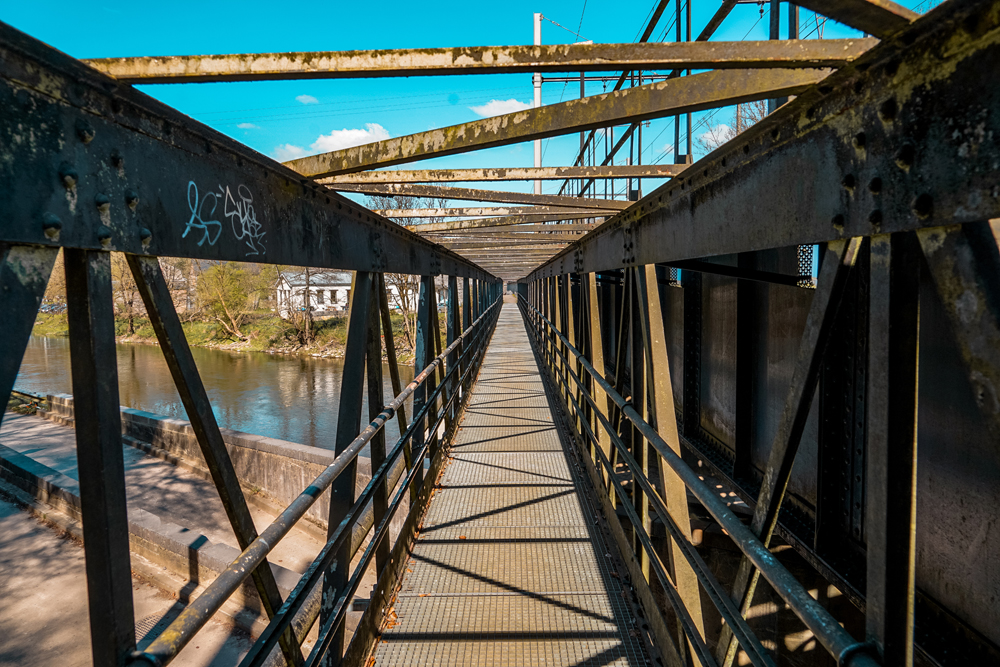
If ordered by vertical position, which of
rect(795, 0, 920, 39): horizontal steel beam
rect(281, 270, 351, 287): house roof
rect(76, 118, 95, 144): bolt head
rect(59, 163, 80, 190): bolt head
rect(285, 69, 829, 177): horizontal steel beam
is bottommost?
rect(59, 163, 80, 190): bolt head

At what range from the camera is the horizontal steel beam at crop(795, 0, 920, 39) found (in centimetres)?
111

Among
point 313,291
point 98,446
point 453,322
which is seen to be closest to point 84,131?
point 98,446

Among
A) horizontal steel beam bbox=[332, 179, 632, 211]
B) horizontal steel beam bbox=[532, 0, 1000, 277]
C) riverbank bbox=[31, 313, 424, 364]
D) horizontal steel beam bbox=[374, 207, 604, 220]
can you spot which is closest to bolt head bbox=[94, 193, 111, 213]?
horizontal steel beam bbox=[532, 0, 1000, 277]

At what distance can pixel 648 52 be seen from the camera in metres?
1.65

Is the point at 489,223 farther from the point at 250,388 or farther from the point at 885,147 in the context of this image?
the point at 250,388

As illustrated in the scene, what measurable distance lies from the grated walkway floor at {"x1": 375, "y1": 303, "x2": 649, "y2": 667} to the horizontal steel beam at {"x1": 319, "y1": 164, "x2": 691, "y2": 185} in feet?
8.94

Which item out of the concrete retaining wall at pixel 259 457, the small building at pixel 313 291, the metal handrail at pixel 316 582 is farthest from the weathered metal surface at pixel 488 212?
the small building at pixel 313 291

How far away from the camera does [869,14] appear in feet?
3.75

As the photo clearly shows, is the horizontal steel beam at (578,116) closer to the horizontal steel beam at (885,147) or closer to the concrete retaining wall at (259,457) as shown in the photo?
the horizontal steel beam at (885,147)

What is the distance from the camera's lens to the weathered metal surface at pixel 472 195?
4.27 m

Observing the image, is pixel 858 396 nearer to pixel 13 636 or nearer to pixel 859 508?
pixel 859 508

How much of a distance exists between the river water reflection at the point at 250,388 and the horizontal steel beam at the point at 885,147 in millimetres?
18067

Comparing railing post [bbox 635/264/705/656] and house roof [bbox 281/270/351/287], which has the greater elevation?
house roof [bbox 281/270/351/287]

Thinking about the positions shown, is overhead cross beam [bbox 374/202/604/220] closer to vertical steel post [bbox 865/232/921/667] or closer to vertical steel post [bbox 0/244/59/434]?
vertical steel post [bbox 865/232/921/667]
